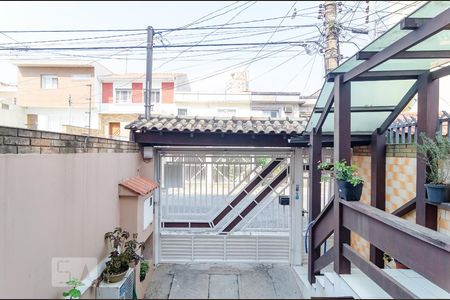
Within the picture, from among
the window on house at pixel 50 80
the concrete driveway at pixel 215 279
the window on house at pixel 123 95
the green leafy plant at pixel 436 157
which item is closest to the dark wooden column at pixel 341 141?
the green leafy plant at pixel 436 157

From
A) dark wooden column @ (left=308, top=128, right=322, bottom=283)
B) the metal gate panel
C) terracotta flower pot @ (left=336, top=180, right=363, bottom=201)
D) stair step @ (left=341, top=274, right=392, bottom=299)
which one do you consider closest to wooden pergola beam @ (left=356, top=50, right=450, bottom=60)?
terracotta flower pot @ (left=336, top=180, right=363, bottom=201)

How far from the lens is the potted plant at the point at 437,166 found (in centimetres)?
323

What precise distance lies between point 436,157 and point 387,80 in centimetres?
107

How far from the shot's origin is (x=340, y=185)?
3213 mm

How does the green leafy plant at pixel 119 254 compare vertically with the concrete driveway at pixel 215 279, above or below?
above

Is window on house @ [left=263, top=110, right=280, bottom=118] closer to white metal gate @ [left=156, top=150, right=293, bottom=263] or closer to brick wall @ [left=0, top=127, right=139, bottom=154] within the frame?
white metal gate @ [left=156, top=150, right=293, bottom=263]

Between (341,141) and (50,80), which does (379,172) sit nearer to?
(341,141)

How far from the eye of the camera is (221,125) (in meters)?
5.25

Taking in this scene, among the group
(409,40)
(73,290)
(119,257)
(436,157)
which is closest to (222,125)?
(119,257)

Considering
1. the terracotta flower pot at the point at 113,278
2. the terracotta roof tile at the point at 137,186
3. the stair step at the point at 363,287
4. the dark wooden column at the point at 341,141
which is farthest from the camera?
the terracotta roof tile at the point at 137,186

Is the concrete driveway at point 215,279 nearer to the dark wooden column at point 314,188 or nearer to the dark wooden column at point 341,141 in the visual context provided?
the dark wooden column at point 314,188

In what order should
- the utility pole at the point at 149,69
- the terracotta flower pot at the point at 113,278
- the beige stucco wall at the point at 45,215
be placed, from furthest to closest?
the utility pole at the point at 149,69 → the terracotta flower pot at the point at 113,278 → the beige stucco wall at the point at 45,215

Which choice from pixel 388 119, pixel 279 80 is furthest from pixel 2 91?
pixel 279 80
